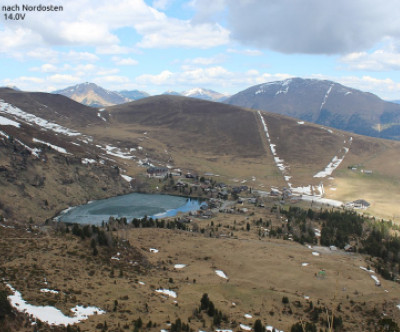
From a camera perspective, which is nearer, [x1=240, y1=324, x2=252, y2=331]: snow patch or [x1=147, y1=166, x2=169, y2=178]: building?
[x1=240, y1=324, x2=252, y2=331]: snow patch

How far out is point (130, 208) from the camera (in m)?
110

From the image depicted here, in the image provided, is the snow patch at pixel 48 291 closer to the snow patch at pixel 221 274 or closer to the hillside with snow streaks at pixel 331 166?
the snow patch at pixel 221 274

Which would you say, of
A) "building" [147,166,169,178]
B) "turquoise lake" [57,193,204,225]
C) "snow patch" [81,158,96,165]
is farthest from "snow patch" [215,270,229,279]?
"building" [147,166,169,178]

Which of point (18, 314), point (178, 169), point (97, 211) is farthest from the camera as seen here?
point (178, 169)

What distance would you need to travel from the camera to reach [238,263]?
2210 inches

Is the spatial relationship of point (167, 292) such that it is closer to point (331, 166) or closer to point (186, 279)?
point (186, 279)

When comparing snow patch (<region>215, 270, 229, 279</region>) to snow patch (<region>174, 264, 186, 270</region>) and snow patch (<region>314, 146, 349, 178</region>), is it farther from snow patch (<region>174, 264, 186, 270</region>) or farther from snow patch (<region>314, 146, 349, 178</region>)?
snow patch (<region>314, 146, 349, 178</region>)

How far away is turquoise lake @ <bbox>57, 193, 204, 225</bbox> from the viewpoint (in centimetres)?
9731

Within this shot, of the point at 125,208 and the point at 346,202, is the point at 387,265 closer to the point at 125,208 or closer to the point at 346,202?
the point at 346,202

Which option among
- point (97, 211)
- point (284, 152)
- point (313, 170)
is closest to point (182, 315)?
point (97, 211)

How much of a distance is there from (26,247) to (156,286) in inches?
642

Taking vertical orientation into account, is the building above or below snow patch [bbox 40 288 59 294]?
below

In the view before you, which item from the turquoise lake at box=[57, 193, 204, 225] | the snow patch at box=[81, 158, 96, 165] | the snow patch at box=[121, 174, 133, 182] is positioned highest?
the snow patch at box=[81, 158, 96, 165]

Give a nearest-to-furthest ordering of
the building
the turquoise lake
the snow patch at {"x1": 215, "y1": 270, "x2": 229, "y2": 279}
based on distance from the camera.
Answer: the snow patch at {"x1": 215, "y1": 270, "x2": 229, "y2": 279} < the turquoise lake < the building
